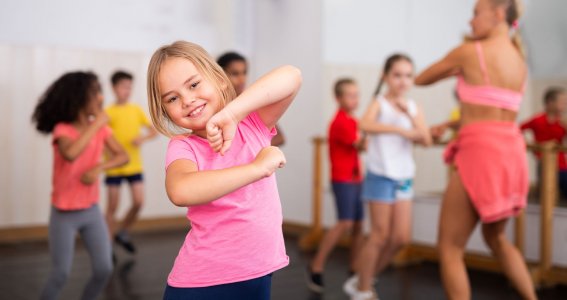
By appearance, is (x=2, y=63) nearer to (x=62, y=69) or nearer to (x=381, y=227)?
(x=62, y=69)

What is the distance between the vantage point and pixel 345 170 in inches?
181

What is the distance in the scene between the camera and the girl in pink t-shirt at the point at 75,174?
10.1 ft

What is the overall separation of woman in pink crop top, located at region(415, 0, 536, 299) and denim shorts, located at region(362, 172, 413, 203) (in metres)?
0.93

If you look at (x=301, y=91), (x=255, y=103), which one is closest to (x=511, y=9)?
(x=255, y=103)

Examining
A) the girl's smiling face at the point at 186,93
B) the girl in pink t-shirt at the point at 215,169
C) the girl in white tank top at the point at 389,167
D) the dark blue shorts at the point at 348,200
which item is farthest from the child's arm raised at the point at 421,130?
the girl's smiling face at the point at 186,93

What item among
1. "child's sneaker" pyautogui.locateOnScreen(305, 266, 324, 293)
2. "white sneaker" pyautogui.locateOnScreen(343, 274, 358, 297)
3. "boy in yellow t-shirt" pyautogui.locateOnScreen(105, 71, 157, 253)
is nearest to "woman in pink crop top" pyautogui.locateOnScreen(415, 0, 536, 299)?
"white sneaker" pyautogui.locateOnScreen(343, 274, 358, 297)

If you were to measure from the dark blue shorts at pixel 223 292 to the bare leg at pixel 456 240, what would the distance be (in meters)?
1.40

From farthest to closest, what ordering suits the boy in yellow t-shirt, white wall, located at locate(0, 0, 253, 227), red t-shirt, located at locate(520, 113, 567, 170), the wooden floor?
white wall, located at locate(0, 0, 253, 227) < red t-shirt, located at locate(520, 113, 567, 170) < the boy in yellow t-shirt < the wooden floor

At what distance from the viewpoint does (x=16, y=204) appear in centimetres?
638

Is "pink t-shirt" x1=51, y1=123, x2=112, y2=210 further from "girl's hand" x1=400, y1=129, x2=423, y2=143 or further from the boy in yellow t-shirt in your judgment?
the boy in yellow t-shirt

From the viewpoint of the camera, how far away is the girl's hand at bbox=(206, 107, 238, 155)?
1.35 m

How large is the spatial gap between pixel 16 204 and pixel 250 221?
5.39 meters

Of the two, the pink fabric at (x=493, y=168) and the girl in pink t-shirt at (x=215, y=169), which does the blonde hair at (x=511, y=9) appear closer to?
the pink fabric at (x=493, y=168)

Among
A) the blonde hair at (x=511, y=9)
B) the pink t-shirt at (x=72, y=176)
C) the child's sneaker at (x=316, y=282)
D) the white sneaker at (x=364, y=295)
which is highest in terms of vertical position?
the blonde hair at (x=511, y=9)
